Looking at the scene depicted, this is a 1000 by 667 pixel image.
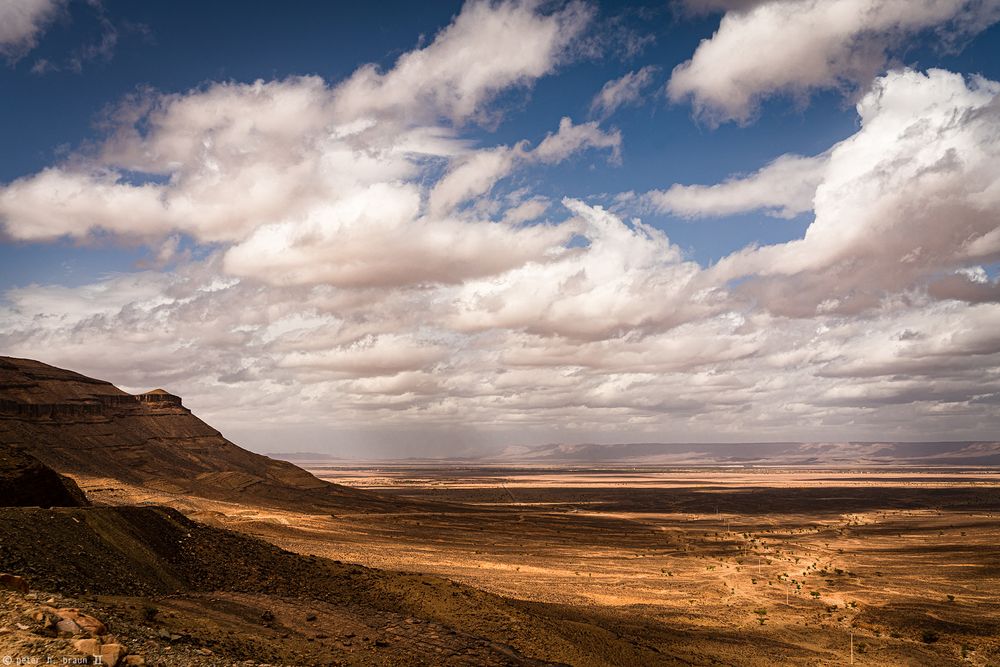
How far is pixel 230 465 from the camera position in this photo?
116 metres

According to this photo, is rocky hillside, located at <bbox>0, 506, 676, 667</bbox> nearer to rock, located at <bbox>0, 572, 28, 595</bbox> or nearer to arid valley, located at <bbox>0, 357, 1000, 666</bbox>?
arid valley, located at <bbox>0, 357, 1000, 666</bbox>

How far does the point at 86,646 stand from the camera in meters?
10.7

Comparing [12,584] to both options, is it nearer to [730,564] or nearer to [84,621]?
[84,621]


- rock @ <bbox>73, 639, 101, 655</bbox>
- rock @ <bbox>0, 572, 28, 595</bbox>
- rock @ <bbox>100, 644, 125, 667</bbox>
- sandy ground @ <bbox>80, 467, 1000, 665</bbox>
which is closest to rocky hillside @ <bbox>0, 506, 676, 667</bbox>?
rock @ <bbox>100, 644, 125, 667</bbox>

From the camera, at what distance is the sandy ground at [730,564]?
29.4 metres

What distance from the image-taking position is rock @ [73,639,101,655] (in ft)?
35.0

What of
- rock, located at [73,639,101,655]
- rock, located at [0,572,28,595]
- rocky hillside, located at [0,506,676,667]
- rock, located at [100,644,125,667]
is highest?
rock, located at [0,572,28,595]

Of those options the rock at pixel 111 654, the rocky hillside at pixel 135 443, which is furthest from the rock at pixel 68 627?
the rocky hillside at pixel 135 443

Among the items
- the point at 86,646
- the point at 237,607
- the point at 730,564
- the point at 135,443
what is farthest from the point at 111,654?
the point at 135,443

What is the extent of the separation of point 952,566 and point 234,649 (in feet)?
173

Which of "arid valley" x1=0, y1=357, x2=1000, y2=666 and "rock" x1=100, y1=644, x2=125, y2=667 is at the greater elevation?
"rock" x1=100, y1=644, x2=125, y2=667

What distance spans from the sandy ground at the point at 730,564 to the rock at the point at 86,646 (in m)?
20.2

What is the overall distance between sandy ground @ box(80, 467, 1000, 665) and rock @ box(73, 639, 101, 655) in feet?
66.2

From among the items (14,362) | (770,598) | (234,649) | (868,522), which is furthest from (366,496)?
(234,649)
